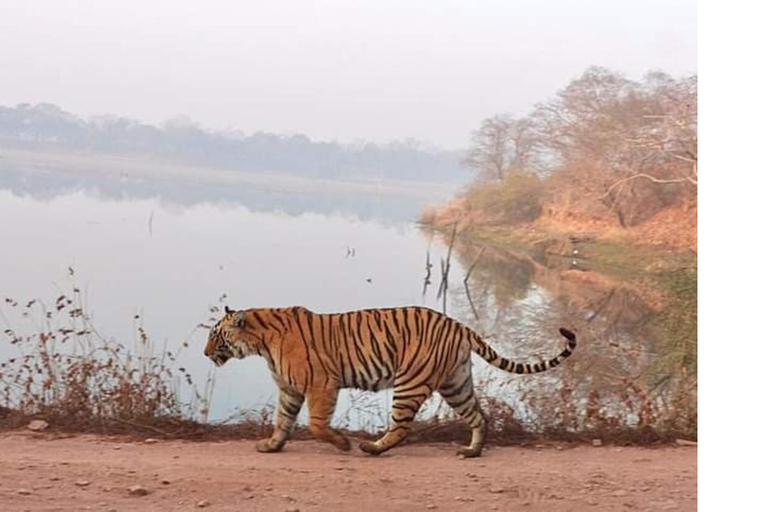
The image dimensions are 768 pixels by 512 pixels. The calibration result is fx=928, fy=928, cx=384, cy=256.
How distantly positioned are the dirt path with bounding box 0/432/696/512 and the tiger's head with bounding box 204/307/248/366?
36 cm

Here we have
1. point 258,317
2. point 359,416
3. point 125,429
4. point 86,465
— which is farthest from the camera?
point 359,416

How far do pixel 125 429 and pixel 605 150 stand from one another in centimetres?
244

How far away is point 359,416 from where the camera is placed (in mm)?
3869

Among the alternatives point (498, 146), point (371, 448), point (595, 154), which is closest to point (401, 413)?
point (371, 448)

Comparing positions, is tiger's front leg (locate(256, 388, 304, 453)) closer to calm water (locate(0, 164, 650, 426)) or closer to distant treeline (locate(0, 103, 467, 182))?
calm water (locate(0, 164, 650, 426))

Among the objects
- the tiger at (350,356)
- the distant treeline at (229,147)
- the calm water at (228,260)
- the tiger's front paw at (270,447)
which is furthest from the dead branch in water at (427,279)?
the tiger's front paw at (270,447)

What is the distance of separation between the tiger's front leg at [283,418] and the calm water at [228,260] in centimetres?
52

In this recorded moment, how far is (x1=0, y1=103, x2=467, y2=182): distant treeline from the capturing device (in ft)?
12.9

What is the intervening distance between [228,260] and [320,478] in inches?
52.5

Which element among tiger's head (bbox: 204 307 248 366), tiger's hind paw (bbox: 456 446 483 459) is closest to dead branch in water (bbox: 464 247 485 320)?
tiger's hind paw (bbox: 456 446 483 459)

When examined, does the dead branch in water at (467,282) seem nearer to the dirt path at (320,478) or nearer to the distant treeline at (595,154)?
the distant treeline at (595,154)

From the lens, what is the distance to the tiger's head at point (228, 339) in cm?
329
